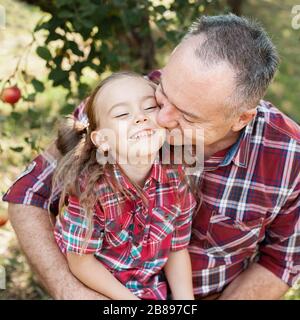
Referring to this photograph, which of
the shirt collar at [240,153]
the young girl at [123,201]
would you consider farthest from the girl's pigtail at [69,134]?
the shirt collar at [240,153]

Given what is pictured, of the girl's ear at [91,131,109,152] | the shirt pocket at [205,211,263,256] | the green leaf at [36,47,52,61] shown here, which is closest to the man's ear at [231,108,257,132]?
the shirt pocket at [205,211,263,256]

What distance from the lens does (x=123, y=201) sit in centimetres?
198

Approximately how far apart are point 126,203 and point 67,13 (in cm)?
100

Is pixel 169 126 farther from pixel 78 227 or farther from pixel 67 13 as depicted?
pixel 67 13

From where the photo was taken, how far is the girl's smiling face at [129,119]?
1854 millimetres

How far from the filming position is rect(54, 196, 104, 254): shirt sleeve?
194 cm

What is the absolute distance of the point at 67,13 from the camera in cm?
262

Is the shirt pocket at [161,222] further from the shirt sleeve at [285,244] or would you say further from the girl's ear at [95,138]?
the shirt sleeve at [285,244]

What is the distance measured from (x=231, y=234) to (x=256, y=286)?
224 mm

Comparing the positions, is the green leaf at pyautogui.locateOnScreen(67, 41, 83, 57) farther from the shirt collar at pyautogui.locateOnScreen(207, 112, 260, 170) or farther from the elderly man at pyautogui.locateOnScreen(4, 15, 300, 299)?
the shirt collar at pyautogui.locateOnScreen(207, 112, 260, 170)

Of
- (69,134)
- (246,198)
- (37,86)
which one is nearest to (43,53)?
(37,86)

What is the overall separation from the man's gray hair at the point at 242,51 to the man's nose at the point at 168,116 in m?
Answer: 0.17
